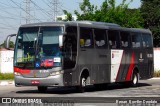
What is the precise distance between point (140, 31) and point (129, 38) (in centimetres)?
184

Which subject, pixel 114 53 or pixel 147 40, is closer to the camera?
pixel 114 53

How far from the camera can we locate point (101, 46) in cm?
2256

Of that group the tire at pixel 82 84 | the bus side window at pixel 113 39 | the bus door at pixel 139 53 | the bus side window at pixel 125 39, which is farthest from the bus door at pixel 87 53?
the bus door at pixel 139 53

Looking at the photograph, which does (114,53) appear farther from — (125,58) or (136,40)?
(136,40)

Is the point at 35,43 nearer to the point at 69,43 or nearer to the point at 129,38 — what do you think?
the point at 69,43

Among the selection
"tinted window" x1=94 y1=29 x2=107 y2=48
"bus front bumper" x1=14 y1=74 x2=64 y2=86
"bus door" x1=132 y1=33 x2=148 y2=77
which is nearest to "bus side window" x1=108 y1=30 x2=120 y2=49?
"tinted window" x1=94 y1=29 x2=107 y2=48

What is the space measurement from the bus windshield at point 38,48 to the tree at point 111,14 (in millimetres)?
22099

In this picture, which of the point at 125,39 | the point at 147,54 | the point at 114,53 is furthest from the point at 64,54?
the point at 147,54

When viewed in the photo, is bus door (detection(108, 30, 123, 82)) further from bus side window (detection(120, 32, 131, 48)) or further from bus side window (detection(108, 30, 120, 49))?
bus side window (detection(120, 32, 131, 48))

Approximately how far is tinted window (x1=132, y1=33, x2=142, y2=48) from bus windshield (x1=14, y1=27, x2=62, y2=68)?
7.39 meters

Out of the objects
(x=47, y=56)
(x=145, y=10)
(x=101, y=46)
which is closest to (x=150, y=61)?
(x=101, y=46)

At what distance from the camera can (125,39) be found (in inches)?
992

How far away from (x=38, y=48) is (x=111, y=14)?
23572 mm

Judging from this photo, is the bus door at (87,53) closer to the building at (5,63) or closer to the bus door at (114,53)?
the bus door at (114,53)
